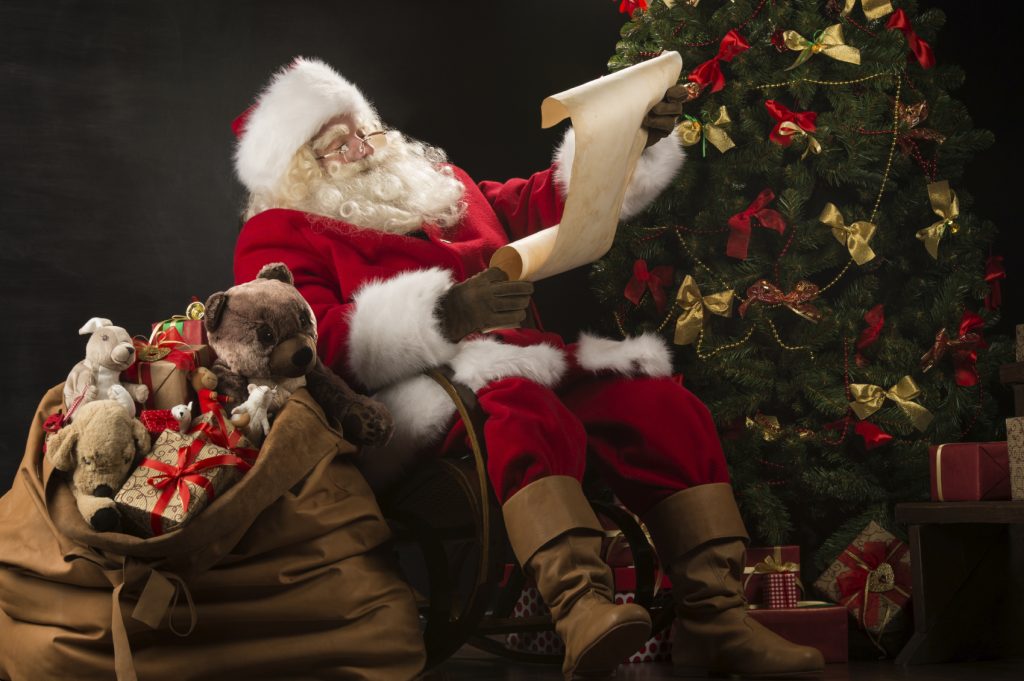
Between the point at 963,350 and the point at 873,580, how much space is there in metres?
0.67

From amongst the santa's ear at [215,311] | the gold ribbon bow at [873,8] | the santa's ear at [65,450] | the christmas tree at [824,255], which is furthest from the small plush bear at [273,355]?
the gold ribbon bow at [873,8]

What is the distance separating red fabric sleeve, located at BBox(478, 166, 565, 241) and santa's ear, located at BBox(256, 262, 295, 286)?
2.66 feet

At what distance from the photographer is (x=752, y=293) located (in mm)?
3221

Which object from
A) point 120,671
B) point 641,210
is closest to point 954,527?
point 641,210

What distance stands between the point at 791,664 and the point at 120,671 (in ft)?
4.32

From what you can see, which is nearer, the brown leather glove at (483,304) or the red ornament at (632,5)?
the brown leather glove at (483,304)

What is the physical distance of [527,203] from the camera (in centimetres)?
322

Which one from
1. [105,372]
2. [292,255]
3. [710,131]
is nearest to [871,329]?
[710,131]

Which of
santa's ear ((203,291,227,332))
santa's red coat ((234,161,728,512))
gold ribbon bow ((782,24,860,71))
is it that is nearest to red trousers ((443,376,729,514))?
santa's red coat ((234,161,728,512))

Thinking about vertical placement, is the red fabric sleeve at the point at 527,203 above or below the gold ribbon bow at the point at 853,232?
above

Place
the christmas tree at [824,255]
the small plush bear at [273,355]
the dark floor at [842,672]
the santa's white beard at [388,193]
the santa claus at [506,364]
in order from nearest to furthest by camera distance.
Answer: the santa claus at [506,364] → the small plush bear at [273,355] → the dark floor at [842,672] → the santa's white beard at [388,193] → the christmas tree at [824,255]

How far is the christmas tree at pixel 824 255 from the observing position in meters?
3.14

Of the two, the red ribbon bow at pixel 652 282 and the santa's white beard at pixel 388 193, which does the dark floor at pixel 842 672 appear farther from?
the santa's white beard at pixel 388 193

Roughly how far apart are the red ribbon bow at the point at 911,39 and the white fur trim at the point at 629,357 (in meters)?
1.24
